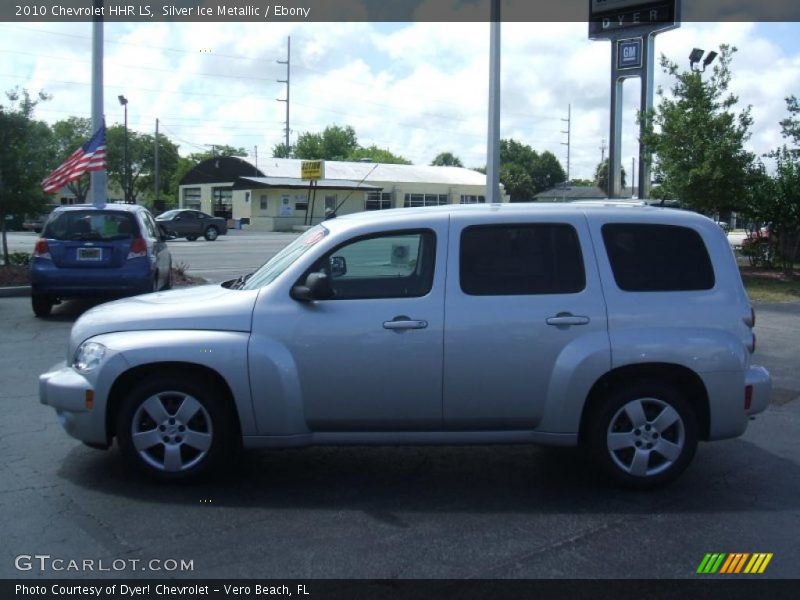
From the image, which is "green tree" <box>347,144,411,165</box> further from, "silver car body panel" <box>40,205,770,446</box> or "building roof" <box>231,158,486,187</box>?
"silver car body panel" <box>40,205,770,446</box>

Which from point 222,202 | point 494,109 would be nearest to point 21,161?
point 494,109

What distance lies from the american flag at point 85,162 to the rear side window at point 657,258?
13560 millimetres

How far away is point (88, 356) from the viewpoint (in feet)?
17.6

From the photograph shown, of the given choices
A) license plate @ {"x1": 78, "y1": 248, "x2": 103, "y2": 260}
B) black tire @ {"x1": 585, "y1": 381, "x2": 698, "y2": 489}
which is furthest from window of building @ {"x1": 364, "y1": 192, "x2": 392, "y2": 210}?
black tire @ {"x1": 585, "y1": 381, "x2": 698, "y2": 489}

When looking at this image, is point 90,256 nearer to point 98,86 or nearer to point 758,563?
point 98,86

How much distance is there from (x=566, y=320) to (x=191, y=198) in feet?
215

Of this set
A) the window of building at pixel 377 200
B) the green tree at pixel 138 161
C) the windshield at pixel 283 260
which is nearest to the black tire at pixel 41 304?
the windshield at pixel 283 260

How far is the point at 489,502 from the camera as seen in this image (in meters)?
5.28

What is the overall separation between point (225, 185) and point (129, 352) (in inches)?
2313

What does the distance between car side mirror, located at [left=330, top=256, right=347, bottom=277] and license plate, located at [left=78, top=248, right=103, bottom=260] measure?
7883 mm

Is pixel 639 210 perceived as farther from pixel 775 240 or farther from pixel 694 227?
pixel 775 240

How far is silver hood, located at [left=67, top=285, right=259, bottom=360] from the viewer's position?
17.4 ft

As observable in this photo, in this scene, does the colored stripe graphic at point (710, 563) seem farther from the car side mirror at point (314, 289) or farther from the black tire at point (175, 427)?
the black tire at point (175, 427)
